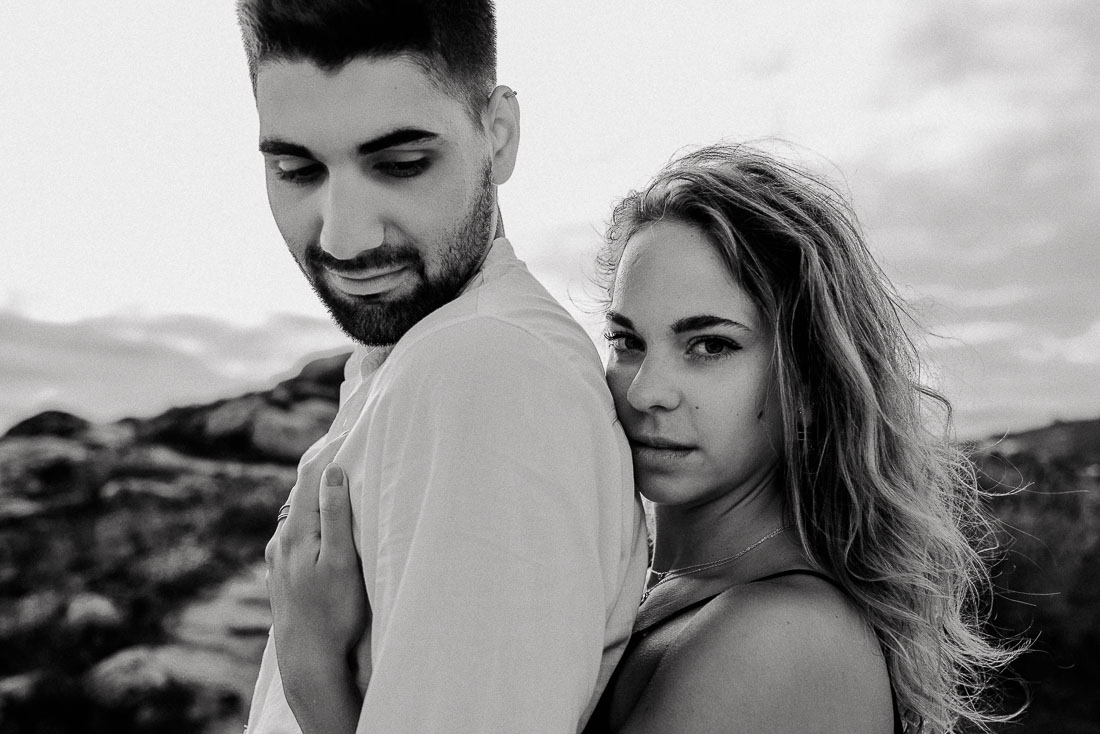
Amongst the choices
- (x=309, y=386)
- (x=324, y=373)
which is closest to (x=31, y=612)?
(x=309, y=386)

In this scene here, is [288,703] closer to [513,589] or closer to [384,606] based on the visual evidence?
[384,606]

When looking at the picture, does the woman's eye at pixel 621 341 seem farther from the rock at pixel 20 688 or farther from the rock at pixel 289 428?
the rock at pixel 20 688

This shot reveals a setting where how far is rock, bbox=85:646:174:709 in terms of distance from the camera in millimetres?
5859

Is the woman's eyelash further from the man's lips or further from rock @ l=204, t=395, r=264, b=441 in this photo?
rock @ l=204, t=395, r=264, b=441

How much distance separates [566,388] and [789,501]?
3.28 ft

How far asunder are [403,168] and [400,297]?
7.7 inches

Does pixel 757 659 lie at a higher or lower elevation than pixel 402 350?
lower

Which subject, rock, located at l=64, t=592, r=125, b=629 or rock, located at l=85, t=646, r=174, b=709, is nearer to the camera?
rock, located at l=85, t=646, r=174, b=709

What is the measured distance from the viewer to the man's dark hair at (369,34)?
5.22ft

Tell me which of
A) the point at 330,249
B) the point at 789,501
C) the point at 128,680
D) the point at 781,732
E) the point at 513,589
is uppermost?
the point at 330,249

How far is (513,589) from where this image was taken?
130cm

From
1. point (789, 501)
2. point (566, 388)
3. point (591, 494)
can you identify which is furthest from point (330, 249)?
point (789, 501)

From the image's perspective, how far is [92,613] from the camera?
251 inches

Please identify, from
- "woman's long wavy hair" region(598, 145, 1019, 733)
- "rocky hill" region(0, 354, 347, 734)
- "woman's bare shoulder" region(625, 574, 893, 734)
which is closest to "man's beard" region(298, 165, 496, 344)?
"woman's long wavy hair" region(598, 145, 1019, 733)
